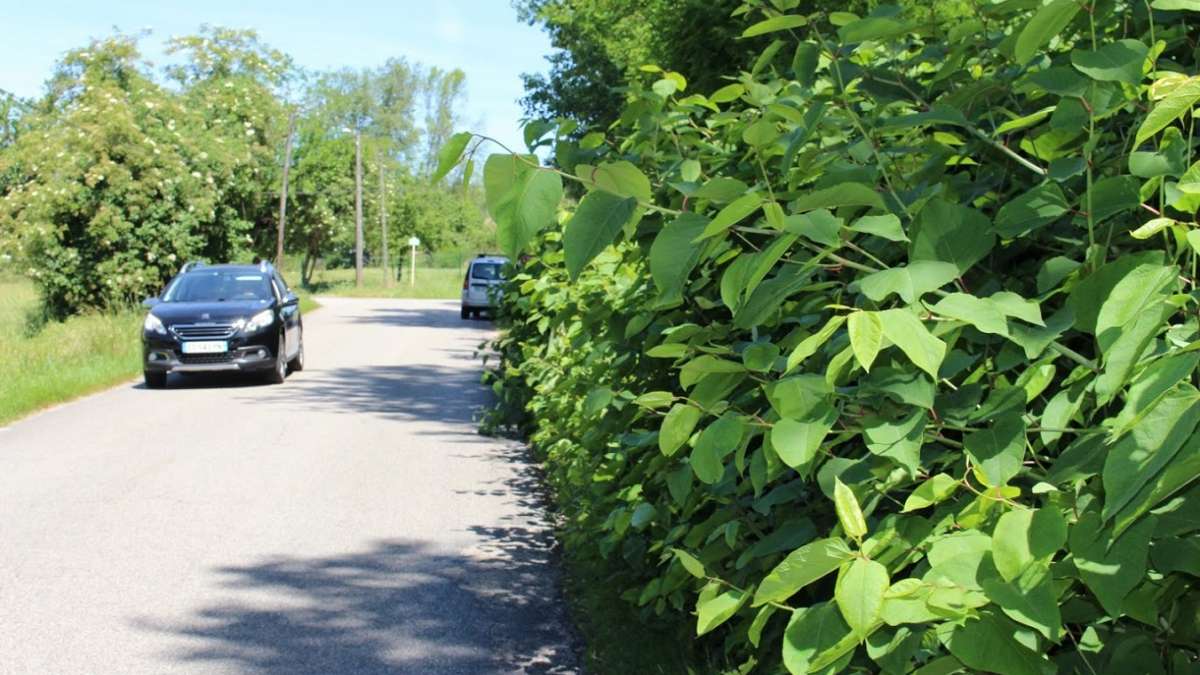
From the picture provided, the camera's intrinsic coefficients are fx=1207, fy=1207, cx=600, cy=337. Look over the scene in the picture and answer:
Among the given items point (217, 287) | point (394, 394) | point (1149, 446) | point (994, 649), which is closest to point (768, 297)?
point (994, 649)

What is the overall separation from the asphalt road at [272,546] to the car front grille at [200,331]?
7.46 feet

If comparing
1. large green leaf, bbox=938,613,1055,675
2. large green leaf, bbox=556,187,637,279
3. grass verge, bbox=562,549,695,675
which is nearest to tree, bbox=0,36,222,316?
grass verge, bbox=562,549,695,675

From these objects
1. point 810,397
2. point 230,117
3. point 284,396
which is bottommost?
point 284,396

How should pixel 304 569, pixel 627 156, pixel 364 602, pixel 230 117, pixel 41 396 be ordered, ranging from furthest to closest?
pixel 230 117 → pixel 41 396 → pixel 304 569 → pixel 364 602 → pixel 627 156

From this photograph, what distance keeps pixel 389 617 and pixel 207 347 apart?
11.3m

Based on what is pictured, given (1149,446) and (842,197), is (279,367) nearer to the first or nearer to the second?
(842,197)

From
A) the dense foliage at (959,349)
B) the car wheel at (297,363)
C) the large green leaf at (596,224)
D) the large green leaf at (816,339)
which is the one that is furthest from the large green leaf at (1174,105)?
the car wheel at (297,363)

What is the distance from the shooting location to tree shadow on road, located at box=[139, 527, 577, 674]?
5.23 meters

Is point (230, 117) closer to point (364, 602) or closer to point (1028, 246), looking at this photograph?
point (364, 602)

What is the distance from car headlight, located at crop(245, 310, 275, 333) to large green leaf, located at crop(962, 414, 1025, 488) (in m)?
15.7

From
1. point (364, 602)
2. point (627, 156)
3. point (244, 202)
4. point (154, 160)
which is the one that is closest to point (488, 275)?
point (154, 160)

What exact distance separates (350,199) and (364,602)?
192ft

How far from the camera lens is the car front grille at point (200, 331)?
16.3m

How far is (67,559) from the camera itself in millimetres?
7012
